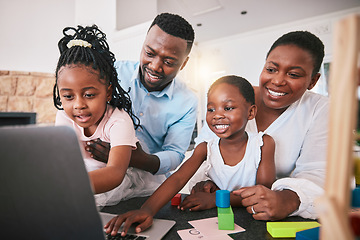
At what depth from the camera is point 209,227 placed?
1.97ft

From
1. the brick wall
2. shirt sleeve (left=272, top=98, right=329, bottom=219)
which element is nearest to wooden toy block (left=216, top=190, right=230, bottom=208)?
shirt sleeve (left=272, top=98, right=329, bottom=219)

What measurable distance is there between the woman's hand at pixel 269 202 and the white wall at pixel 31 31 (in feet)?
8.55

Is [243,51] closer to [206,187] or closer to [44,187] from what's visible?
[206,187]

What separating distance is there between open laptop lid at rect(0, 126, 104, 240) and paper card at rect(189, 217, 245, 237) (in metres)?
0.35

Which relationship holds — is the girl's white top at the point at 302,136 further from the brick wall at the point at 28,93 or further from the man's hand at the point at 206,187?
the brick wall at the point at 28,93

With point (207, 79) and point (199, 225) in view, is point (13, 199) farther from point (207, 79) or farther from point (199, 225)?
point (207, 79)

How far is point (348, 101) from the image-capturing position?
7.3 inches

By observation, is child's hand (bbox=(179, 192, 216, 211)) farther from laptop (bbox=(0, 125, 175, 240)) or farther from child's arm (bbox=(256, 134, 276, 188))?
laptop (bbox=(0, 125, 175, 240))

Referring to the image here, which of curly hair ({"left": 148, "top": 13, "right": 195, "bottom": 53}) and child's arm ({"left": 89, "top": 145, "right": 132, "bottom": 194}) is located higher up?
curly hair ({"left": 148, "top": 13, "right": 195, "bottom": 53})

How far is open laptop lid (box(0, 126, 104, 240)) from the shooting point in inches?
10.2

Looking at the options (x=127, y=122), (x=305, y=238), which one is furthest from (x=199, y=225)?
(x=127, y=122)

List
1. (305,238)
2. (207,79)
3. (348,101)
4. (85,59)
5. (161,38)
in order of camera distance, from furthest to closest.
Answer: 1. (207,79)
2. (161,38)
3. (85,59)
4. (305,238)
5. (348,101)

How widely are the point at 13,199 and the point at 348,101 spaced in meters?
0.35

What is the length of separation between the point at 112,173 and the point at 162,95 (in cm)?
70
